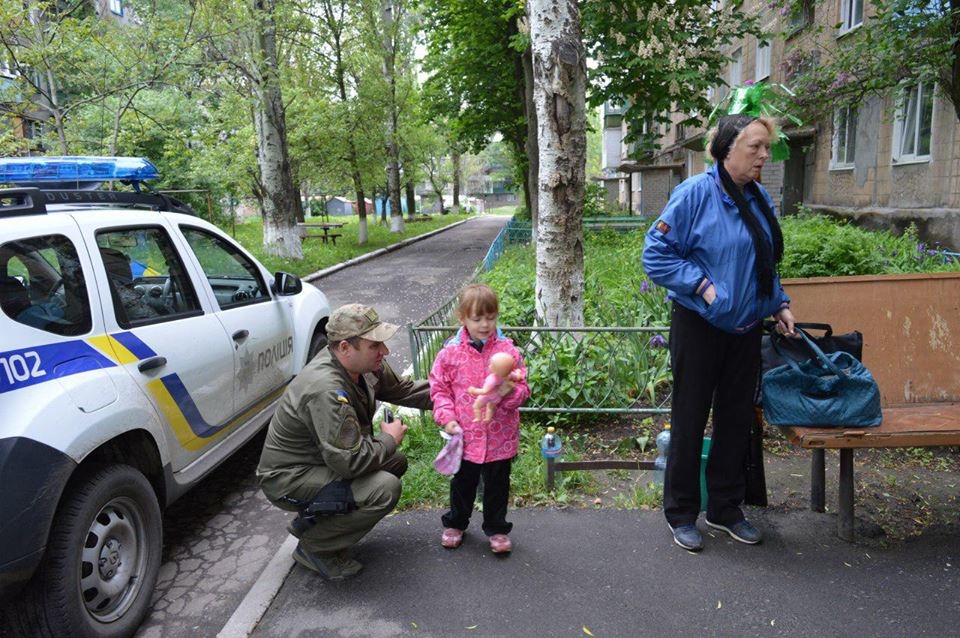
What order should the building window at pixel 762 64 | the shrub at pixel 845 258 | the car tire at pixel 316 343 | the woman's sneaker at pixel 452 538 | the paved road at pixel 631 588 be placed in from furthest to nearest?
the building window at pixel 762 64, the shrub at pixel 845 258, the car tire at pixel 316 343, the woman's sneaker at pixel 452 538, the paved road at pixel 631 588

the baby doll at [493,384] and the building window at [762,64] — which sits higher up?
the building window at [762,64]

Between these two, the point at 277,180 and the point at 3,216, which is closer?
the point at 3,216

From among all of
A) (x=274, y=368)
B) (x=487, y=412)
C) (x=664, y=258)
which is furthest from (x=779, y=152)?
(x=274, y=368)

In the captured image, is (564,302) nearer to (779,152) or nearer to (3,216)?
(779,152)

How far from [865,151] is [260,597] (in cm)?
1656

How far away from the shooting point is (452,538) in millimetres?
3436

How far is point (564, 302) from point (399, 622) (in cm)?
363

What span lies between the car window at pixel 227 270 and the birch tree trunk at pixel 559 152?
2.49m

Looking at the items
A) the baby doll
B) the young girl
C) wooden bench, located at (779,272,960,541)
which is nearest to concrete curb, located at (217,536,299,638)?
the young girl

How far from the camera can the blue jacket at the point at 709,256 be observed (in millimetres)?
2951

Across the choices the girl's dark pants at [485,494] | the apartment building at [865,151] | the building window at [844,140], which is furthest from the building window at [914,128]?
the girl's dark pants at [485,494]

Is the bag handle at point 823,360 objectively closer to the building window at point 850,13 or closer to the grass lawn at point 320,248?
the grass lawn at point 320,248

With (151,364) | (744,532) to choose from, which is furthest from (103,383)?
(744,532)

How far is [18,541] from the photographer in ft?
7.63
